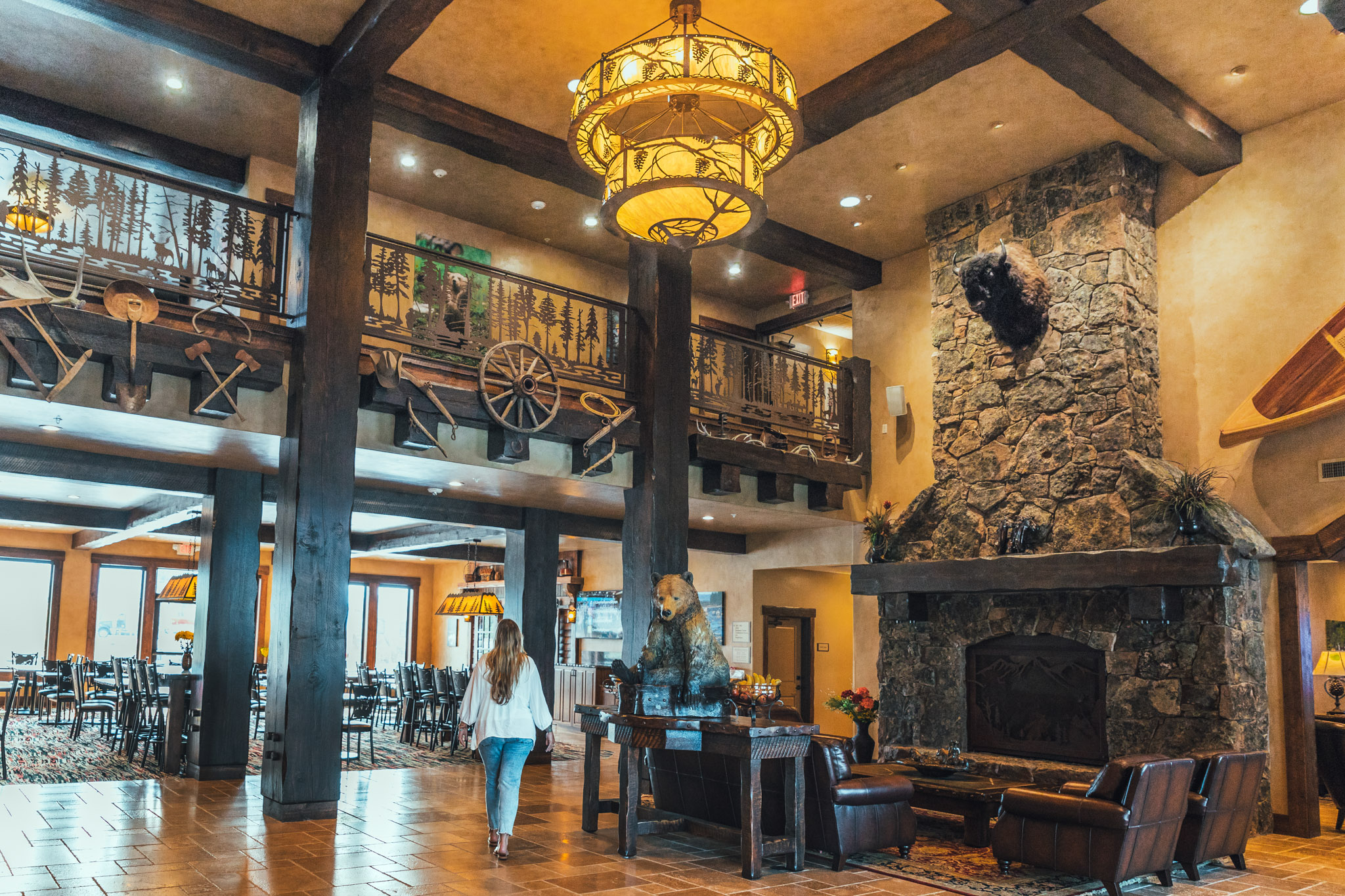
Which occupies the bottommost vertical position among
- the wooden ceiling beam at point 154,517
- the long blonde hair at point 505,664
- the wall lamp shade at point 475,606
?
the long blonde hair at point 505,664

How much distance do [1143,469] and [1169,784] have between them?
299cm

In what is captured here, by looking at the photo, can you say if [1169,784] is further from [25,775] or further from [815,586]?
[25,775]

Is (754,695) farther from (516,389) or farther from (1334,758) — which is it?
Answer: (1334,758)

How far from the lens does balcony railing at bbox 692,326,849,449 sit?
9672 millimetres

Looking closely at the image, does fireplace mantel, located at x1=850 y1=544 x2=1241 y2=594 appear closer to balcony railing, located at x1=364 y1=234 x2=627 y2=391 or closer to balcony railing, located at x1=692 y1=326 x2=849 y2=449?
balcony railing, located at x1=692 y1=326 x2=849 y2=449

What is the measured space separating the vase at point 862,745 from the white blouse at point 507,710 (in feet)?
8.78

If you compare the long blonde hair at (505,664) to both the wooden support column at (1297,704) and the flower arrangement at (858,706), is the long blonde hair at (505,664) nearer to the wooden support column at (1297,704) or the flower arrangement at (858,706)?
the flower arrangement at (858,706)

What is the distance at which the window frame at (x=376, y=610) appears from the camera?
20.7 meters

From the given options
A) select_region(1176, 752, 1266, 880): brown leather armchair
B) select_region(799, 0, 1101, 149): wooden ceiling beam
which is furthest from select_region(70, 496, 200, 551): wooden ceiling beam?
select_region(1176, 752, 1266, 880): brown leather armchair

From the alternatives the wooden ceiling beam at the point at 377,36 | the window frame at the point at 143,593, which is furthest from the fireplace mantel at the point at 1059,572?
the window frame at the point at 143,593

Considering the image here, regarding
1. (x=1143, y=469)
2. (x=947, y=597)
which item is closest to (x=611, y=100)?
(x=1143, y=469)

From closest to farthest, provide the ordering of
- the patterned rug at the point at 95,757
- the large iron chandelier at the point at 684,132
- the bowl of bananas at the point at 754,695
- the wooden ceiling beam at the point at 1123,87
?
1. the large iron chandelier at the point at 684,132
2. the wooden ceiling beam at the point at 1123,87
3. the patterned rug at the point at 95,757
4. the bowl of bananas at the point at 754,695

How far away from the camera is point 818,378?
1070 centimetres

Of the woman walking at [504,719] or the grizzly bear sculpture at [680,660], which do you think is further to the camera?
the grizzly bear sculpture at [680,660]
